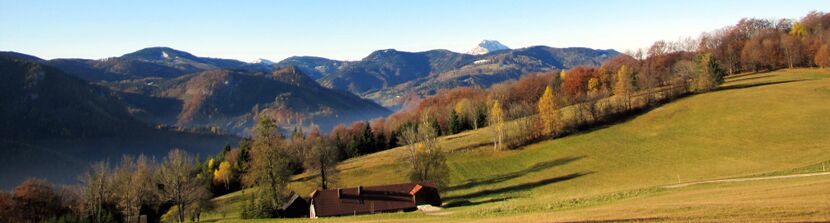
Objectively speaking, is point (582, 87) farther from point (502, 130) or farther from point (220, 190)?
point (220, 190)

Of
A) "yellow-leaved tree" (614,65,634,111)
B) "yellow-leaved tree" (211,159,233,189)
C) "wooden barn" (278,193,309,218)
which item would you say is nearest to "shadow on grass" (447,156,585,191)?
"wooden barn" (278,193,309,218)

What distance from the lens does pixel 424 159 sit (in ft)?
250

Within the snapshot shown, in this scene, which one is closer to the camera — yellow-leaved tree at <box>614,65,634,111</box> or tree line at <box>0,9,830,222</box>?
tree line at <box>0,9,830,222</box>

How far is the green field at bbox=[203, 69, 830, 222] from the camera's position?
5634 centimetres

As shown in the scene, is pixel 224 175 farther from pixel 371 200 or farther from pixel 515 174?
pixel 515 174

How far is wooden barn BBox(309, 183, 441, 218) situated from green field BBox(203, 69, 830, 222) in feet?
14.1

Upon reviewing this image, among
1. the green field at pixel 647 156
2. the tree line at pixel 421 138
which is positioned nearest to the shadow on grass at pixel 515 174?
the green field at pixel 647 156

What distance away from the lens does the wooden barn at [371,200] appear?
63.8 metres

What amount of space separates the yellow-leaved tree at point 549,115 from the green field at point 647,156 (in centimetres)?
330

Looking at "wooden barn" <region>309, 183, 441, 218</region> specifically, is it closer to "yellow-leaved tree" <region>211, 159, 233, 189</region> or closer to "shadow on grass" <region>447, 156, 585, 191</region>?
"shadow on grass" <region>447, 156, 585, 191</region>

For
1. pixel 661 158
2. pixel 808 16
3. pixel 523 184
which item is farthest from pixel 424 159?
pixel 808 16

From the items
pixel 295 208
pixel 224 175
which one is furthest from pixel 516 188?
pixel 224 175

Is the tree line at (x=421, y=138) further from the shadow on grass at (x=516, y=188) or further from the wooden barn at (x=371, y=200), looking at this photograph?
the wooden barn at (x=371, y=200)

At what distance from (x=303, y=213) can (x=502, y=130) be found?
159ft
